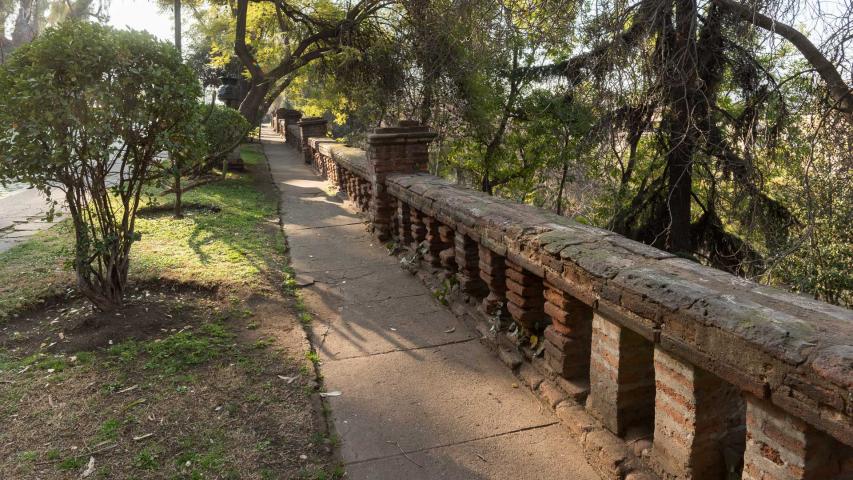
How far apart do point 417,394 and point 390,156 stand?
3.74 m

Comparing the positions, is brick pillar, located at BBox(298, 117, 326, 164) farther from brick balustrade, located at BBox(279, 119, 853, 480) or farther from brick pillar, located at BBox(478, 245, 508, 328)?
brick pillar, located at BBox(478, 245, 508, 328)

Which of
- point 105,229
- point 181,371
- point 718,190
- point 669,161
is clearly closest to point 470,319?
point 181,371

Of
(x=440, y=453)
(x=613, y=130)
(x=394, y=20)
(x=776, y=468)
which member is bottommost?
(x=440, y=453)

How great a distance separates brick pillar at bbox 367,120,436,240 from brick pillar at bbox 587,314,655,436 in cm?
422

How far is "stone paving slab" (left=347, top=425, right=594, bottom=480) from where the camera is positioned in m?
2.74

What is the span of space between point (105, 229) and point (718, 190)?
785 cm

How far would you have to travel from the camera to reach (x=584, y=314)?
3201mm

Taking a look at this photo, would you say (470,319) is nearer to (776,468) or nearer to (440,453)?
(440,453)

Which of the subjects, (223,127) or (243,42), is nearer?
(223,127)

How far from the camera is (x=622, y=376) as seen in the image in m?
2.74

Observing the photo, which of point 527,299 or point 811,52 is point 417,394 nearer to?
point 527,299

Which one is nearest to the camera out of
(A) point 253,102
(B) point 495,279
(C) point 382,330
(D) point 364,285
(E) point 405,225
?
(B) point 495,279

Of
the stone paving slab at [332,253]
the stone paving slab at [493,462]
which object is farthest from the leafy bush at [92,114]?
the stone paving slab at [493,462]

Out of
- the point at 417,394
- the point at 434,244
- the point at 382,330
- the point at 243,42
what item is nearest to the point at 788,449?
the point at 417,394
